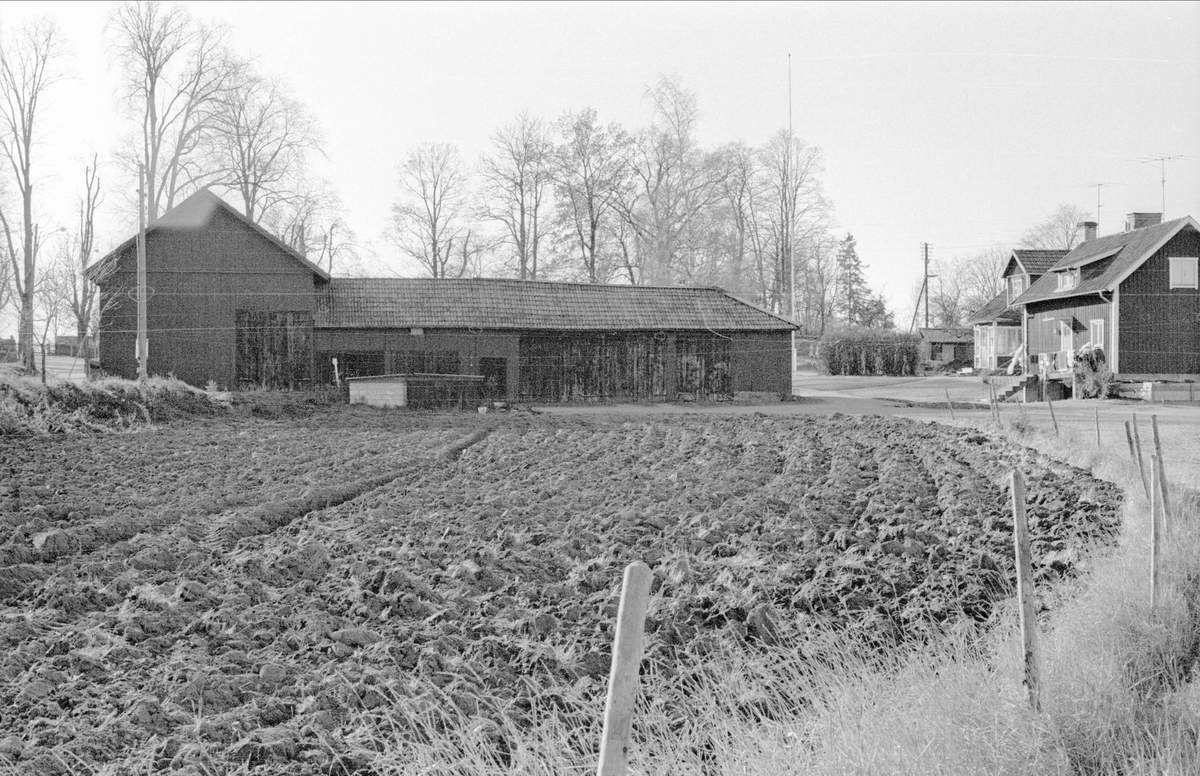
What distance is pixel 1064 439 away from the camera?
17438mm

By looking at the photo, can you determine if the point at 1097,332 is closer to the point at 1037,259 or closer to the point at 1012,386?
the point at 1012,386

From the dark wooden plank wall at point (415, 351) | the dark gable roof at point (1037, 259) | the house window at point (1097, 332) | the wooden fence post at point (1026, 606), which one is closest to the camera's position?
the wooden fence post at point (1026, 606)

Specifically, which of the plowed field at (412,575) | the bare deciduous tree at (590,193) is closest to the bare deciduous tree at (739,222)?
the bare deciduous tree at (590,193)

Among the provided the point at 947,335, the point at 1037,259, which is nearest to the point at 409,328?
the point at 1037,259

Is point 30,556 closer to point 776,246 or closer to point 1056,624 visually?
point 1056,624

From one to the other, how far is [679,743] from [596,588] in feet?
12.0

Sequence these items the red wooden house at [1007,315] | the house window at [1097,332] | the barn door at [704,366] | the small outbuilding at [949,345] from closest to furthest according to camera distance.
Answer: the barn door at [704,366] → the house window at [1097,332] → the red wooden house at [1007,315] → the small outbuilding at [949,345]

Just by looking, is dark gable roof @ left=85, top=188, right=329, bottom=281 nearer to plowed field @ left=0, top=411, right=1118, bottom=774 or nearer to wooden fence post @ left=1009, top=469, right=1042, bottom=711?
plowed field @ left=0, top=411, right=1118, bottom=774

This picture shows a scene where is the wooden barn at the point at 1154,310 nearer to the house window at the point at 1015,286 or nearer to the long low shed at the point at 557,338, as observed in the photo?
the house window at the point at 1015,286

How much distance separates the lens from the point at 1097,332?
38.1 metres

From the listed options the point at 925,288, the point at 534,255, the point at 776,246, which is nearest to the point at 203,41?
the point at 534,255

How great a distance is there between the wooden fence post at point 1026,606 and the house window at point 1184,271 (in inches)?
1437

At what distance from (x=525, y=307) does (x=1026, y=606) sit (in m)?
32.9

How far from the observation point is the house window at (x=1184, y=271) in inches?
1432
